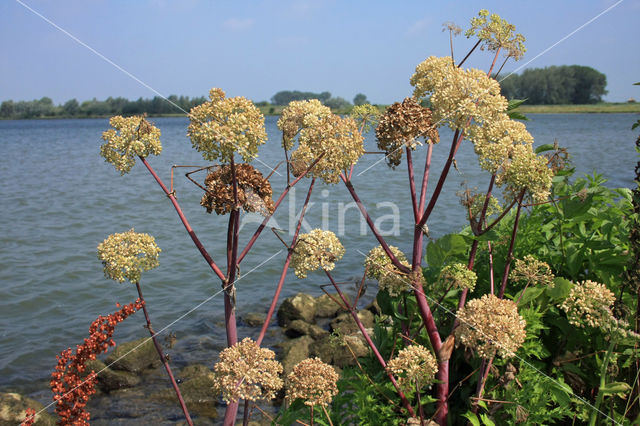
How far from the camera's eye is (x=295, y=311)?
452 inches

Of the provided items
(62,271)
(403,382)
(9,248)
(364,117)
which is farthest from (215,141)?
(9,248)

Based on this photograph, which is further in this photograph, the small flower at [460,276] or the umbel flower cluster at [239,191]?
the small flower at [460,276]

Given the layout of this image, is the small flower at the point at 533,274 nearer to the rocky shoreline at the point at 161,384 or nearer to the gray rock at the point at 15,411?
the rocky shoreline at the point at 161,384

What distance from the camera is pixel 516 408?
9.18 ft

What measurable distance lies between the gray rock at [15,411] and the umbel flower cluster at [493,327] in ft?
23.2

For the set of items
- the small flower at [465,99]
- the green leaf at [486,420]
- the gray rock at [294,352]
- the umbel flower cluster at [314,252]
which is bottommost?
the gray rock at [294,352]

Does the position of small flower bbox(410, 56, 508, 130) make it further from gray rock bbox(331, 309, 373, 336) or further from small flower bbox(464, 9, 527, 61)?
gray rock bbox(331, 309, 373, 336)

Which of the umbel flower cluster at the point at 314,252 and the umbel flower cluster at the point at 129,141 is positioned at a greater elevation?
the umbel flower cluster at the point at 129,141

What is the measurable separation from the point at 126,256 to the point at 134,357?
7.64 m

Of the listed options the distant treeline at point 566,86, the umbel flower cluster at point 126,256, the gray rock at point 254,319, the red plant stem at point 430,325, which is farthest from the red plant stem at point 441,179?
the distant treeline at point 566,86

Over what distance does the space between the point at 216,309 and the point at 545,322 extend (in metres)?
10.3

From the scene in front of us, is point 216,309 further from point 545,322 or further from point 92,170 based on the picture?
point 92,170

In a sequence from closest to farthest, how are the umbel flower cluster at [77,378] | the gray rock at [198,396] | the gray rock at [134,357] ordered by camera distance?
the umbel flower cluster at [77,378] → the gray rock at [198,396] → the gray rock at [134,357]

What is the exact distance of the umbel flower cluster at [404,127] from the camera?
283cm
